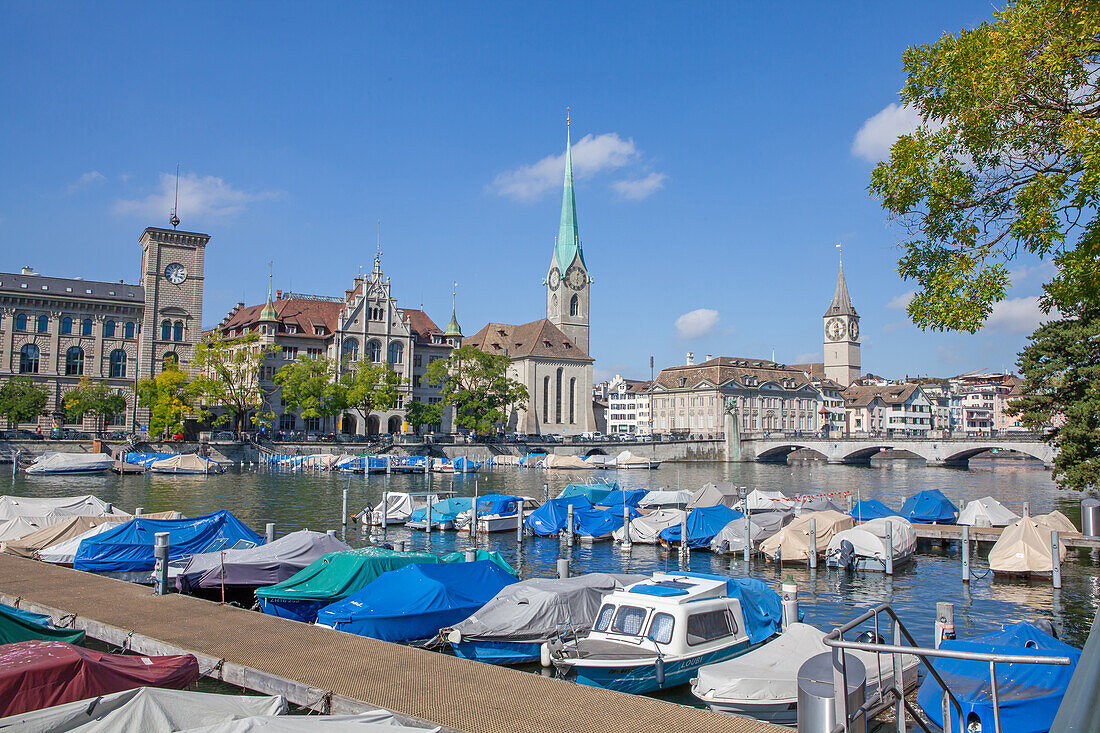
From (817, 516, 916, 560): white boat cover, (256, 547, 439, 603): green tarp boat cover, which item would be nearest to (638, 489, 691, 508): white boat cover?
(817, 516, 916, 560): white boat cover

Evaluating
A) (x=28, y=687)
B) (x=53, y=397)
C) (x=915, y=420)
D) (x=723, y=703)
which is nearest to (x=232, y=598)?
(x=28, y=687)

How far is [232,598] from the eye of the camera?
22688 millimetres

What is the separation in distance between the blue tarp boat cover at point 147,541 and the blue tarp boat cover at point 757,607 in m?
16.1

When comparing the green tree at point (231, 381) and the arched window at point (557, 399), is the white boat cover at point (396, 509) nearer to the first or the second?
the green tree at point (231, 381)

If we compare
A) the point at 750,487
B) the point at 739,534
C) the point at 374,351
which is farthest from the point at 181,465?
the point at 739,534

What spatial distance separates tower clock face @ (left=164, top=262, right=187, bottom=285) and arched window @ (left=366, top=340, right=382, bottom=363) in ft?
73.1

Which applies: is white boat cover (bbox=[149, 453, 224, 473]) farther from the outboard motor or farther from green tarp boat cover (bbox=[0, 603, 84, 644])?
green tarp boat cover (bbox=[0, 603, 84, 644])

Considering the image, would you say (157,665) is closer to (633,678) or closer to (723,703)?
(633,678)

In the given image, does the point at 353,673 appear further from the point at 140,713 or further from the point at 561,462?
the point at 561,462

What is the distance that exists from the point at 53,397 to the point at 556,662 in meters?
89.5

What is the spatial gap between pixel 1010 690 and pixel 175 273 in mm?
97340

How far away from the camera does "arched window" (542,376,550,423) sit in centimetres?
11944

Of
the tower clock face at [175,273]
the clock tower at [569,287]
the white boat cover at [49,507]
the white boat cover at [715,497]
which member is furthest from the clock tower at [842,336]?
the white boat cover at [49,507]

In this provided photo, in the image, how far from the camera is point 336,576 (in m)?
19.9
